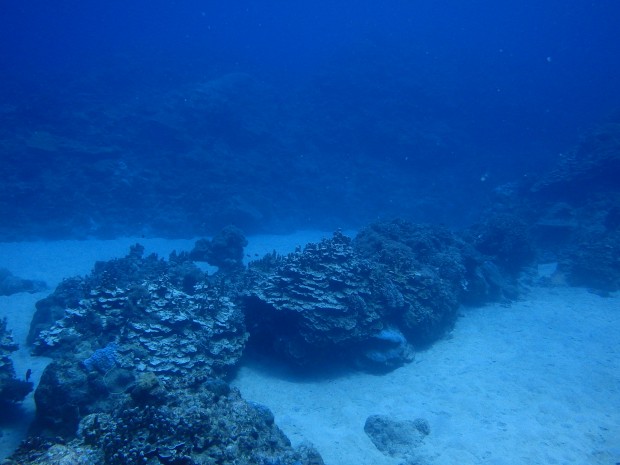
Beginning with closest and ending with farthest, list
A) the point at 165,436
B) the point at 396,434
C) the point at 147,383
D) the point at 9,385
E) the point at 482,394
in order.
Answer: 1. the point at 165,436
2. the point at 147,383
3. the point at 9,385
4. the point at 396,434
5. the point at 482,394

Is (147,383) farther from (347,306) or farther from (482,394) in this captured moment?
(482,394)

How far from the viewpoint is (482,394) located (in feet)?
25.8

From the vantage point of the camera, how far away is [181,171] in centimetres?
2616

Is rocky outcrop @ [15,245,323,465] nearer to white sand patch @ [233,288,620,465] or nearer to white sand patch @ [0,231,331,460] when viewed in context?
white sand patch @ [0,231,331,460]

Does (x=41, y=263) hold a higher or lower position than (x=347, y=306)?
higher

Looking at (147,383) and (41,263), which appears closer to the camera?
(147,383)

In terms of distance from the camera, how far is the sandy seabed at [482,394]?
20.8 ft

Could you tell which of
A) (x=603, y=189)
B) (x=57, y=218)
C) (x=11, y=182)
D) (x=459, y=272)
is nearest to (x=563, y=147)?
(x=603, y=189)

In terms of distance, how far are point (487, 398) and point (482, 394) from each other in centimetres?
A: 15

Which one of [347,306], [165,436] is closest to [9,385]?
[165,436]

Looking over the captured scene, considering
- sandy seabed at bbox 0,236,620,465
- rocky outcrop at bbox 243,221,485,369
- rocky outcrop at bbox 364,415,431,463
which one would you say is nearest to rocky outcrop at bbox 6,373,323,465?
sandy seabed at bbox 0,236,620,465

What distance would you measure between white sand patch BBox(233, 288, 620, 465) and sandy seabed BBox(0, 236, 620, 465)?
0.9 inches

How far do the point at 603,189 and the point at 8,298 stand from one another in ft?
95.4

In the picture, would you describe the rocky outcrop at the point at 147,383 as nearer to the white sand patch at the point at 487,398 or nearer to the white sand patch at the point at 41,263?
the white sand patch at the point at 41,263
